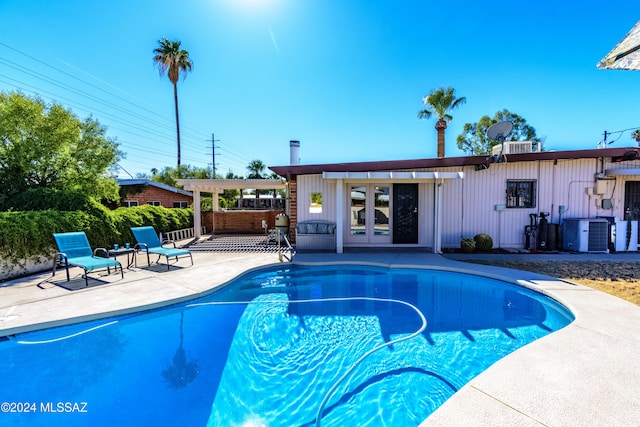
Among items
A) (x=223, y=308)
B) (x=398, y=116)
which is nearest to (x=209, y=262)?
(x=223, y=308)

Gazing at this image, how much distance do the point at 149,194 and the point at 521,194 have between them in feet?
67.7

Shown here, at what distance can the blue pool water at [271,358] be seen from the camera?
3.05 m

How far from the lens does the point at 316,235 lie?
10352 mm

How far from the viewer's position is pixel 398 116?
1916 centimetres

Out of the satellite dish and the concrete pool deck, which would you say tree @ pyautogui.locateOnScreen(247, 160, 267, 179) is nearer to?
the concrete pool deck

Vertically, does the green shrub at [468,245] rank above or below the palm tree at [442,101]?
below

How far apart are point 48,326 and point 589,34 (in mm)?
17905

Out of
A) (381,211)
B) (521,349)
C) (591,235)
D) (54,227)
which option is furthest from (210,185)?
(591,235)

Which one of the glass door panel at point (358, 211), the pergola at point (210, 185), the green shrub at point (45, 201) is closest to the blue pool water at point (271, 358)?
the glass door panel at point (358, 211)

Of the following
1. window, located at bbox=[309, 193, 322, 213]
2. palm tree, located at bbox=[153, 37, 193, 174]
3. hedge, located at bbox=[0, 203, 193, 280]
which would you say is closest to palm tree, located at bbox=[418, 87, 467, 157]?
window, located at bbox=[309, 193, 322, 213]

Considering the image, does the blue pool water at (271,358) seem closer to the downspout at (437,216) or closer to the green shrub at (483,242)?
the downspout at (437,216)

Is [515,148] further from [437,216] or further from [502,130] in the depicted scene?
[437,216]

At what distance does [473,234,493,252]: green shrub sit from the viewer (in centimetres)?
1009

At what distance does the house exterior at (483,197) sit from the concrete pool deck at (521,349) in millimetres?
2308
